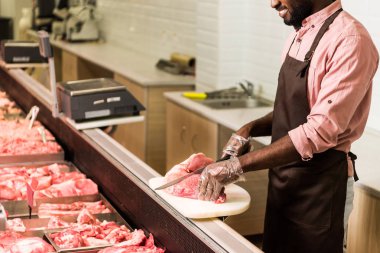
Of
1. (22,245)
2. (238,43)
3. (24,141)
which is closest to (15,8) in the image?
(238,43)

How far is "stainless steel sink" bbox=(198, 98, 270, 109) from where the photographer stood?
5211 mm

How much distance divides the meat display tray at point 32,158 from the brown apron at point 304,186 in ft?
4.00

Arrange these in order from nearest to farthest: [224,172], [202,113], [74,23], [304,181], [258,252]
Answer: [258,252]
[224,172]
[304,181]
[202,113]
[74,23]

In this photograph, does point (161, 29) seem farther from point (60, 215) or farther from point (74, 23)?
point (60, 215)

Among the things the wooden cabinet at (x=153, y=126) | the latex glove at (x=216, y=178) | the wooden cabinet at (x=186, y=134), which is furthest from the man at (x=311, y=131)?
the wooden cabinet at (x=153, y=126)

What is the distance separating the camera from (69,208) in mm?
2957

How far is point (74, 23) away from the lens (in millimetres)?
8836

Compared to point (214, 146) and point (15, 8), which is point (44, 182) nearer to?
point (214, 146)

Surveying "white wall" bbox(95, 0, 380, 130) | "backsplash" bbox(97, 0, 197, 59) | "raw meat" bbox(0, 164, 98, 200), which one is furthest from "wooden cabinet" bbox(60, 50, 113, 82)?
"raw meat" bbox(0, 164, 98, 200)

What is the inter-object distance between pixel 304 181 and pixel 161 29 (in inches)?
190

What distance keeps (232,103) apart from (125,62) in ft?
7.51

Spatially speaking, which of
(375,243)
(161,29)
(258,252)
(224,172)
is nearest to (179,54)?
(161,29)

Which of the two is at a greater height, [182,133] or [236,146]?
[236,146]

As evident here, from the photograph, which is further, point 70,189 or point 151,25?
point 151,25
